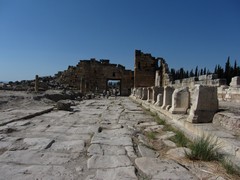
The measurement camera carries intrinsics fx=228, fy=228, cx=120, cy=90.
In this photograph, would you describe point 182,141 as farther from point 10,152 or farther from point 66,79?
point 66,79

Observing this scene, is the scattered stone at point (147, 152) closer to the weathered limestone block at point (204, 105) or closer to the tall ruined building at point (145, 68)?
the weathered limestone block at point (204, 105)

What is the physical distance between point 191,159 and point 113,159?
1044 millimetres

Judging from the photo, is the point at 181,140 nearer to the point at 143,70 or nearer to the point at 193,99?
the point at 193,99

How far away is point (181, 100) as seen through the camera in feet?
19.8

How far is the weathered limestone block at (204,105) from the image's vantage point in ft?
14.9

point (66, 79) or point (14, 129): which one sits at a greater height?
point (66, 79)

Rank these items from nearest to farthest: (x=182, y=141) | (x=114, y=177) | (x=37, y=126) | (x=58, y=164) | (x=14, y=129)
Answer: (x=114, y=177) < (x=58, y=164) < (x=182, y=141) < (x=14, y=129) < (x=37, y=126)

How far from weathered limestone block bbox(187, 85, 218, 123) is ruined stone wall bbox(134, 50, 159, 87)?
22.8 m

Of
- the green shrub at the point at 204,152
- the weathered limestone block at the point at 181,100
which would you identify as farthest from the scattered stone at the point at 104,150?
the weathered limestone block at the point at 181,100

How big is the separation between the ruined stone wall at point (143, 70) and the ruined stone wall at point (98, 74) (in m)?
1.70

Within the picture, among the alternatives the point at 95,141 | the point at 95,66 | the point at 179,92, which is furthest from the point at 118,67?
the point at 95,141

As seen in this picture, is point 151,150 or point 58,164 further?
point 151,150

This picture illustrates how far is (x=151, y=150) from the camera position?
353 cm

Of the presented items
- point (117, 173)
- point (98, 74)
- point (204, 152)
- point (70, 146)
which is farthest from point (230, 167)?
point (98, 74)
